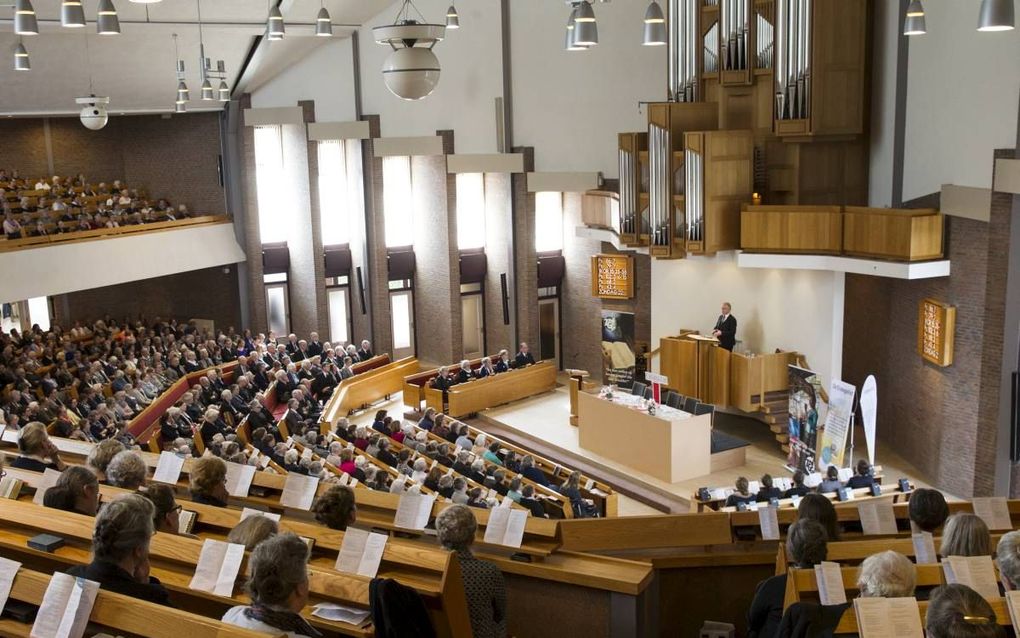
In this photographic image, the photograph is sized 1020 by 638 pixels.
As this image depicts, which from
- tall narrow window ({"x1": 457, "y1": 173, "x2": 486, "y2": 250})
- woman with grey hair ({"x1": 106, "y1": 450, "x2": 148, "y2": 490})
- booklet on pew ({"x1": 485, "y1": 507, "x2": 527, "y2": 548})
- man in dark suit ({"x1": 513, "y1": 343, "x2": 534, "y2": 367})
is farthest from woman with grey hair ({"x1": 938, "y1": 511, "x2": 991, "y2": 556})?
tall narrow window ({"x1": 457, "y1": 173, "x2": 486, "y2": 250})

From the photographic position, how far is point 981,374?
33.2 feet

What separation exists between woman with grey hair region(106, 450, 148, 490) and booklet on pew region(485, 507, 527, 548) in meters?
1.89

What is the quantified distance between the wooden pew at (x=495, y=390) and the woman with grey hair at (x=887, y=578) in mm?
11292

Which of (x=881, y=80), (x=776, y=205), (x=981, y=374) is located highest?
(x=881, y=80)

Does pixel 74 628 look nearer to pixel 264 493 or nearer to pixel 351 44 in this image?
pixel 264 493

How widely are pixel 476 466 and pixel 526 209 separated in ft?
27.4

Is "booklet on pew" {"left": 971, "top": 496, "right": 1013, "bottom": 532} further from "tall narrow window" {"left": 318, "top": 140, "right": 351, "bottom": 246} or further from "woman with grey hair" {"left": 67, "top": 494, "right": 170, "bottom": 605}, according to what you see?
"tall narrow window" {"left": 318, "top": 140, "right": 351, "bottom": 246}

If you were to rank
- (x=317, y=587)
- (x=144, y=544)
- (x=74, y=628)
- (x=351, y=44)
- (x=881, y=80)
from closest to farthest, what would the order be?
(x=74, y=628) < (x=144, y=544) < (x=317, y=587) < (x=881, y=80) < (x=351, y=44)

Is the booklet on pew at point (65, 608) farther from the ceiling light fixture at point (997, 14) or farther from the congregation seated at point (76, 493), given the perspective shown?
the ceiling light fixture at point (997, 14)

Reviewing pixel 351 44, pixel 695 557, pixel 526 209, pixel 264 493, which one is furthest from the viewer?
pixel 351 44

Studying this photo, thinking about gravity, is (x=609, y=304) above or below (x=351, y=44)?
below

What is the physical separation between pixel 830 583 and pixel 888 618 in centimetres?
54

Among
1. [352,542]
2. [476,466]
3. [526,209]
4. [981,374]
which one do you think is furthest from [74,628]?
[526,209]

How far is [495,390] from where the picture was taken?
15594 mm
